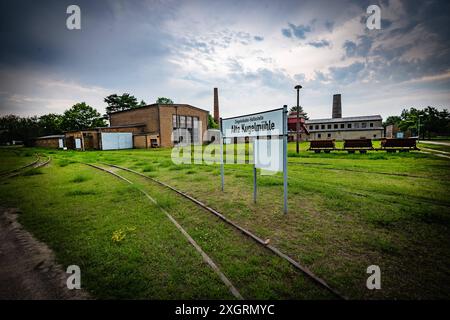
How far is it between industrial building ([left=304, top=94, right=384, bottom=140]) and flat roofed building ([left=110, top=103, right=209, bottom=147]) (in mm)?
31176

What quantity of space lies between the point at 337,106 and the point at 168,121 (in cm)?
5274

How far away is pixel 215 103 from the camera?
4822cm

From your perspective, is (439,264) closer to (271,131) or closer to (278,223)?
(278,223)

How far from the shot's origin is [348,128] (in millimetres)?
54625

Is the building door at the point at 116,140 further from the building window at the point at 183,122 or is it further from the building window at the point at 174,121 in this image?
the building window at the point at 183,122

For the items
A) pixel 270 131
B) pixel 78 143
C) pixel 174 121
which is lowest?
pixel 270 131

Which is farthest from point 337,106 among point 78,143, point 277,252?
point 277,252

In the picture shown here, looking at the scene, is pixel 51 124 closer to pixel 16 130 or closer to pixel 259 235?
pixel 16 130

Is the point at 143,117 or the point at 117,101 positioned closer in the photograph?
the point at 143,117

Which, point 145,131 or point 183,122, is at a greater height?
point 183,122

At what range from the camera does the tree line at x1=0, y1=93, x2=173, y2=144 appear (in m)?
61.0

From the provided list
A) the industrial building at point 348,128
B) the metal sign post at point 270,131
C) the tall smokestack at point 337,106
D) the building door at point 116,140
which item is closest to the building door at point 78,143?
the building door at point 116,140

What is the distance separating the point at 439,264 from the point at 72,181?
1221 cm

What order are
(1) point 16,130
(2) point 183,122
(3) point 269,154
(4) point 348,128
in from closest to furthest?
(3) point 269,154 → (2) point 183,122 → (4) point 348,128 → (1) point 16,130
